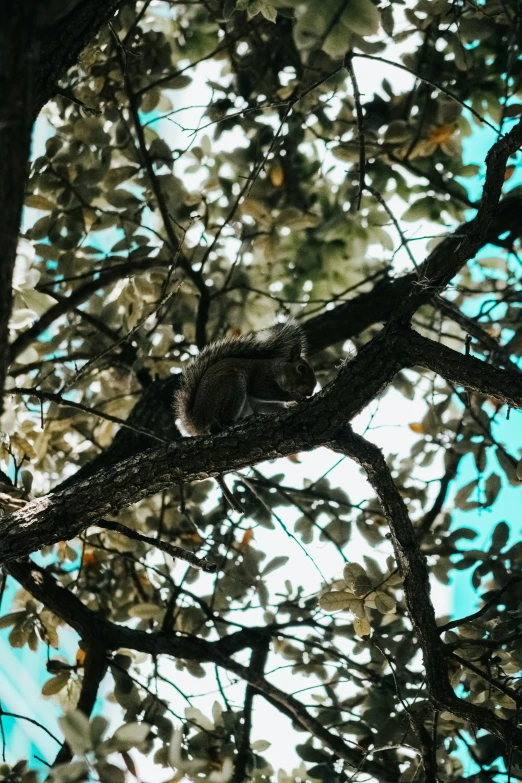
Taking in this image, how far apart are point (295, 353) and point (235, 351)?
339 mm

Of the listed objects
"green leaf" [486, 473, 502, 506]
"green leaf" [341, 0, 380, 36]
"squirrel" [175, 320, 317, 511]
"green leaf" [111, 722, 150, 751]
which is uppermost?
"squirrel" [175, 320, 317, 511]

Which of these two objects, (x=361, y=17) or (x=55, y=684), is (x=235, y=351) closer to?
(x=55, y=684)

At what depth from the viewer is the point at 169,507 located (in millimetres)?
3820

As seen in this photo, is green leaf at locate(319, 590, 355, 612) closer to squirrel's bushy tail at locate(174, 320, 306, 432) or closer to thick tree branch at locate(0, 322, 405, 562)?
thick tree branch at locate(0, 322, 405, 562)

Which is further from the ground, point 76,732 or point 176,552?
point 176,552

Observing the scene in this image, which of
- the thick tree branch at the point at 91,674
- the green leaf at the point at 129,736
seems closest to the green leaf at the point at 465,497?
the thick tree branch at the point at 91,674

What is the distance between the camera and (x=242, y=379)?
143 inches

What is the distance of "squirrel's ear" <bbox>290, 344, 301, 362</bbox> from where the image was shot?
12.6ft

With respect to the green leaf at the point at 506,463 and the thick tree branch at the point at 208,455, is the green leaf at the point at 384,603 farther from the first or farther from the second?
the green leaf at the point at 506,463

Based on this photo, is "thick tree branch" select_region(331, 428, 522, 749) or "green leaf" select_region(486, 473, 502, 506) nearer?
"thick tree branch" select_region(331, 428, 522, 749)

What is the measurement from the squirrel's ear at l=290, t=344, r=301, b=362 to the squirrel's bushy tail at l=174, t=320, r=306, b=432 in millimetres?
10

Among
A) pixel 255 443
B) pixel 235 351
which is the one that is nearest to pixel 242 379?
pixel 235 351

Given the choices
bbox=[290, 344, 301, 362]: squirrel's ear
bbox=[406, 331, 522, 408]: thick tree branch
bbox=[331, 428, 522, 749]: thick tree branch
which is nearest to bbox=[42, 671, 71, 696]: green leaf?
bbox=[331, 428, 522, 749]: thick tree branch

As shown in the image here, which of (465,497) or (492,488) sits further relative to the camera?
(465,497)
